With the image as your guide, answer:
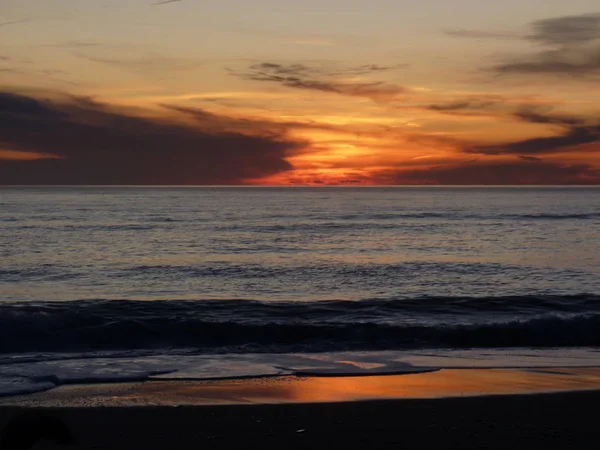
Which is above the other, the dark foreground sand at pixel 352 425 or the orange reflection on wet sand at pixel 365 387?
the dark foreground sand at pixel 352 425

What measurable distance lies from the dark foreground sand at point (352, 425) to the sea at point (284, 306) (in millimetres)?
2340

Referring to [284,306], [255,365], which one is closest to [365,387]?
[255,365]

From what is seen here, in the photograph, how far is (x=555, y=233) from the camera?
149 feet

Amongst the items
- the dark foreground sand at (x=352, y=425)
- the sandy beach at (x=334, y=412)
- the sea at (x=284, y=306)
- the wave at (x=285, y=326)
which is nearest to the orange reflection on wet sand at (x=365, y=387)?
the sandy beach at (x=334, y=412)

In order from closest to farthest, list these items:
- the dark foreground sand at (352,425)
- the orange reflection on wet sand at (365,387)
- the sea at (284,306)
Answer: the dark foreground sand at (352,425) → the orange reflection on wet sand at (365,387) → the sea at (284,306)

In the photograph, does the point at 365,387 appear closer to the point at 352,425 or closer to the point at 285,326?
the point at 352,425

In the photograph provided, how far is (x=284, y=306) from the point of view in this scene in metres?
19.8

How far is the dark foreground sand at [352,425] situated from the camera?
7793 mm

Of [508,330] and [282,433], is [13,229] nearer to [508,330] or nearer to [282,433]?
[508,330]

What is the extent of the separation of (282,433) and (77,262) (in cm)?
2287

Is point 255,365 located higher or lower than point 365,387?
lower

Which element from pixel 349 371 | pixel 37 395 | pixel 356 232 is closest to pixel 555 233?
pixel 356 232

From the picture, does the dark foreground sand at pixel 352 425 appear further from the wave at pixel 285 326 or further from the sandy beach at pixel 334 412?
the wave at pixel 285 326

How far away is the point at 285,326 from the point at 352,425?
8.54m
